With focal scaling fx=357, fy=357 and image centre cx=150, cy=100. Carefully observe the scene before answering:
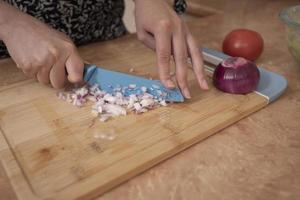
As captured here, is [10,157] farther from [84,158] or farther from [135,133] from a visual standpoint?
[135,133]

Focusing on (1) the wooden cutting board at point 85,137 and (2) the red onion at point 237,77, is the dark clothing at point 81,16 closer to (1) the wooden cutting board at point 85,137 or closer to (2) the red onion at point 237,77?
(1) the wooden cutting board at point 85,137

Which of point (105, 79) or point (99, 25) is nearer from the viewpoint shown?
point (105, 79)

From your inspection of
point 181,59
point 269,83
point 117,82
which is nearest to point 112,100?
point 117,82

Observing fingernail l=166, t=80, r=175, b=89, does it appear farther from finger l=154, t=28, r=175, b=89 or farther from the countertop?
the countertop

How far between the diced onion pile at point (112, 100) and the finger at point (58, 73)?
0.15 feet

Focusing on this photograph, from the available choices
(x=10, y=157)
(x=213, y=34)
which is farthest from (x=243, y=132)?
(x=213, y=34)

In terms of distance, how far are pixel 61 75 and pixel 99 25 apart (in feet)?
1.31

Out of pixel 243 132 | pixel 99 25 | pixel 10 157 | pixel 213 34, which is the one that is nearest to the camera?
pixel 10 157

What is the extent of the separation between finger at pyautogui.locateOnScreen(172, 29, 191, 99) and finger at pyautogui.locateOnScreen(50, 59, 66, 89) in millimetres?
245

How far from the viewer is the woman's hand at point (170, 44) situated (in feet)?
2.55

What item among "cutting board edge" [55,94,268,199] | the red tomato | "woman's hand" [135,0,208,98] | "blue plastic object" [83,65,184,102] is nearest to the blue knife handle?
"blue plastic object" [83,65,184,102]

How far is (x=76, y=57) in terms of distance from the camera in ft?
2.47

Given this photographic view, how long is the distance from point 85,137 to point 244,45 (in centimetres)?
53

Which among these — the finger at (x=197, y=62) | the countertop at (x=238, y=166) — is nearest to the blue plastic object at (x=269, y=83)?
the countertop at (x=238, y=166)
